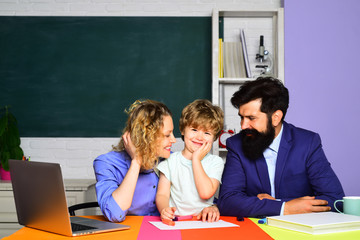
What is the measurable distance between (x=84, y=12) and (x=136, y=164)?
240 cm

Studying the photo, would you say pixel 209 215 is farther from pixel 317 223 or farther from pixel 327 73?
pixel 327 73

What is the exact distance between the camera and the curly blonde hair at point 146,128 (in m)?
1.81

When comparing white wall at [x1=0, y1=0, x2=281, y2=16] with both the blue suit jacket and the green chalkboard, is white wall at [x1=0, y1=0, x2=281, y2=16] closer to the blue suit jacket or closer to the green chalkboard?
the green chalkboard

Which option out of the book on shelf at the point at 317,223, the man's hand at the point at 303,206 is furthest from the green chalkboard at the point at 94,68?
the book on shelf at the point at 317,223

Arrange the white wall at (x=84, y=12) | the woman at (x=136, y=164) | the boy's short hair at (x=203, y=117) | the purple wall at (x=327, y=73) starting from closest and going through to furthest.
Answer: the woman at (x=136, y=164)
the boy's short hair at (x=203, y=117)
the purple wall at (x=327, y=73)
the white wall at (x=84, y=12)

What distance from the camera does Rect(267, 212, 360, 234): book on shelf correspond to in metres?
1.37

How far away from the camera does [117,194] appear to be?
174cm

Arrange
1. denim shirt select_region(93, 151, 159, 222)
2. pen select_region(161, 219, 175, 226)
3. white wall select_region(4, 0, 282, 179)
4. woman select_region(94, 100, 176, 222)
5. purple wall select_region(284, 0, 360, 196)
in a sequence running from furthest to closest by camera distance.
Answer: white wall select_region(4, 0, 282, 179), purple wall select_region(284, 0, 360, 196), denim shirt select_region(93, 151, 159, 222), woman select_region(94, 100, 176, 222), pen select_region(161, 219, 175, 226)

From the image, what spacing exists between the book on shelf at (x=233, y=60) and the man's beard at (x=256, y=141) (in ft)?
4.33

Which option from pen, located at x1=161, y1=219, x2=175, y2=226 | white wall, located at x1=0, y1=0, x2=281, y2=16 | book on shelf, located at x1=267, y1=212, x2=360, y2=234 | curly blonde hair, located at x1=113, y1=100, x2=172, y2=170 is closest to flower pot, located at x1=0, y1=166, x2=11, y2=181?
white wall, located at x1=0, y1=0, x2=281, y2=16

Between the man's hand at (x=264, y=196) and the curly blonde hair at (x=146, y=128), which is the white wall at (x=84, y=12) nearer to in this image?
the curly blonde hair at (x=146, y=128)

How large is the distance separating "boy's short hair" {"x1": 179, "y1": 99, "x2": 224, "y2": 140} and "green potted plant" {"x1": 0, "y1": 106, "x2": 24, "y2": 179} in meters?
1.94

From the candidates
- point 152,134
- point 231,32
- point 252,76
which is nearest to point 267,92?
point 152,134

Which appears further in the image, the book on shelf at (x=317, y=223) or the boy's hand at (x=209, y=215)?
the boy's hand at (x=209, y=215)
